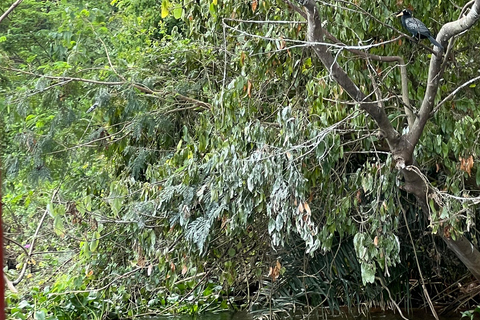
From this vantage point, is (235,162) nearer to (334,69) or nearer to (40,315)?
(334,69)

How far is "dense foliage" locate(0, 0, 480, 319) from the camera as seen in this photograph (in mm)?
4285

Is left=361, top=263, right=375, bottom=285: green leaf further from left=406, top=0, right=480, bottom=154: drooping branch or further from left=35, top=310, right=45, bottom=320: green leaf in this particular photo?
left=35, top=310, right=45, bottom=320: green leaf

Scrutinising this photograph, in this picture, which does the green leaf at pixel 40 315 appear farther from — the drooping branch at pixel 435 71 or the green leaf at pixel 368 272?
the drooping branch at pixel 435 71

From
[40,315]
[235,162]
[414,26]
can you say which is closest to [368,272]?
[235,162]

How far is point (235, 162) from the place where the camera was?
4473 mm

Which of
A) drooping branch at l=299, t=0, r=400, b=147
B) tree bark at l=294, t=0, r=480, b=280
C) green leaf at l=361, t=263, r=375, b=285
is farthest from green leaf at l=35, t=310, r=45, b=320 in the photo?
drooping branch at l=299, t=0, r=400, b=147

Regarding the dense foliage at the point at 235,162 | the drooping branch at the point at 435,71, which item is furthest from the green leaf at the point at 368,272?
the drooping branch at the point at 435,71

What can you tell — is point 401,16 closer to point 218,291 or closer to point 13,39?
point 218,291

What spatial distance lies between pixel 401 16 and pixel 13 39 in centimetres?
787

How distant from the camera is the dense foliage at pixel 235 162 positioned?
4285 millimetres

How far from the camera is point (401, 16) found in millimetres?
4242

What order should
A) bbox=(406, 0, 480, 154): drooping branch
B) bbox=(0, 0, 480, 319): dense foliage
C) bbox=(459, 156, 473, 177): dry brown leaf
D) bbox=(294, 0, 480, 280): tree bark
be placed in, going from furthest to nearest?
bbox=(0, 0, 480, 319): dense foliage < bbox=(459, 156, 473, 177): dry brown leaf < bbox=(294, 0, 480, 280): tree bark < bbox=(406, 0, 480, 154): drooping branch

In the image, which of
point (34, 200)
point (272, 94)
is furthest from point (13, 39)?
point (272, 94)

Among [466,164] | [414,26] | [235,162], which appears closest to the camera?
[414,26]
